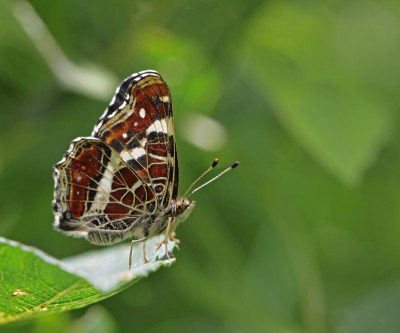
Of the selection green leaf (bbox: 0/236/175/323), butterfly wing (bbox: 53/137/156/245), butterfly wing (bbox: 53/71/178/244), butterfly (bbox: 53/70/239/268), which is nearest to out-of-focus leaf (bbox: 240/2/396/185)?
butterfly (bbox: 53/70/239/268)

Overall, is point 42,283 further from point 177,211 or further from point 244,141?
point 244,141

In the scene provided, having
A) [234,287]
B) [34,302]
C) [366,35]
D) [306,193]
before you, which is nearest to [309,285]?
[234,287]

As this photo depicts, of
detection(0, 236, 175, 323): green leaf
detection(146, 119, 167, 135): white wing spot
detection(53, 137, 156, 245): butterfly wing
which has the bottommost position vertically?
detection(0, 236, 175, 323): green leaf

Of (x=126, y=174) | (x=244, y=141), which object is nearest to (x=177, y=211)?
(x=126, y=174)

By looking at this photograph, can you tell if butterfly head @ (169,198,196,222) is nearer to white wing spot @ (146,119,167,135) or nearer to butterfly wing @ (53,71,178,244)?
butterfly wing @ (53,71,178,244)

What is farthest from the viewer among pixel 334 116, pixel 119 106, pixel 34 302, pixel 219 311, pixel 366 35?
pixel 366 35

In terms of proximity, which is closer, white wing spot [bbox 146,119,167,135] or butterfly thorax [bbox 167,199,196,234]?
white wing spot [bbox 146,119,167,135]

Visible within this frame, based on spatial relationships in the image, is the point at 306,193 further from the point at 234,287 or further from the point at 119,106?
the point at 119,106
